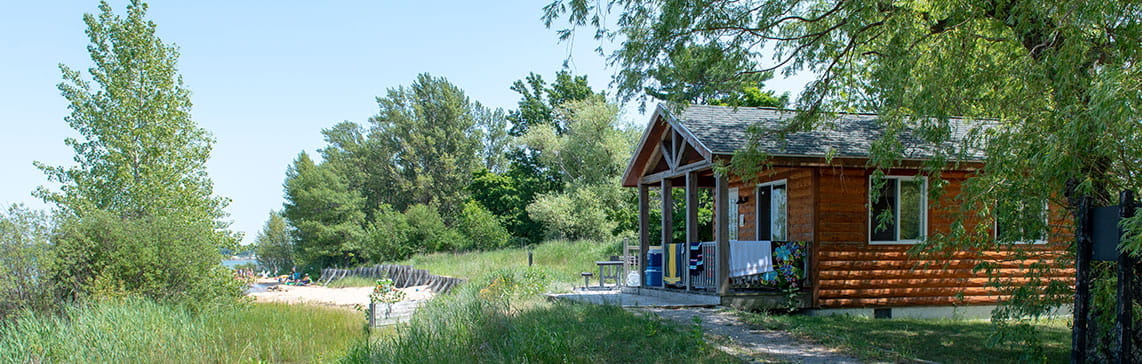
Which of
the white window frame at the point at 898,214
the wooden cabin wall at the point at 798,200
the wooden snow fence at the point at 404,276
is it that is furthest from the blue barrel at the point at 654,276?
the wooden snow fence at the point at 404,276

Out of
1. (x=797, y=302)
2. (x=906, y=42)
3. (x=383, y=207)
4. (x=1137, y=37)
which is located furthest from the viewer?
(x=383, y=207)

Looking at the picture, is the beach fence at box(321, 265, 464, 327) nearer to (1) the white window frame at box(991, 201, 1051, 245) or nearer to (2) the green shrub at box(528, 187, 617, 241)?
(2) the green shrub at box(528, 187, 617, 241)

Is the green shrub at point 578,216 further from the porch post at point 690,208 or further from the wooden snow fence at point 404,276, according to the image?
the porch post at point 690,208

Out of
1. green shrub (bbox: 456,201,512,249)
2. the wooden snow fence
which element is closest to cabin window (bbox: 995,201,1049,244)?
the wooden snow fence

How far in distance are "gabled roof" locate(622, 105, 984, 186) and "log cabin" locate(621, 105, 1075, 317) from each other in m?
0.03

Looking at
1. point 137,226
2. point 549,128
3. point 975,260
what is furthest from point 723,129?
point 549,128

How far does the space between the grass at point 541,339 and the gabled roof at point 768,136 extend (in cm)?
312

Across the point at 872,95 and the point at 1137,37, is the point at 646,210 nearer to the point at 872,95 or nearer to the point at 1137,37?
the point at 872,95

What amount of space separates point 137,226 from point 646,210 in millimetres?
9110

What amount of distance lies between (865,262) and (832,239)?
73 centimetres

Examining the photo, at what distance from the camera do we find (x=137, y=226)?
42.8 feet

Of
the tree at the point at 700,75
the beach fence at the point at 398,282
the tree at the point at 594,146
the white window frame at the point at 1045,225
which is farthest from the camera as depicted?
the tree at the point at 594,146

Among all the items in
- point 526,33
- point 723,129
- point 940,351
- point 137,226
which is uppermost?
point 526,33

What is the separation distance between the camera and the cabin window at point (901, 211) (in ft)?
39.8
